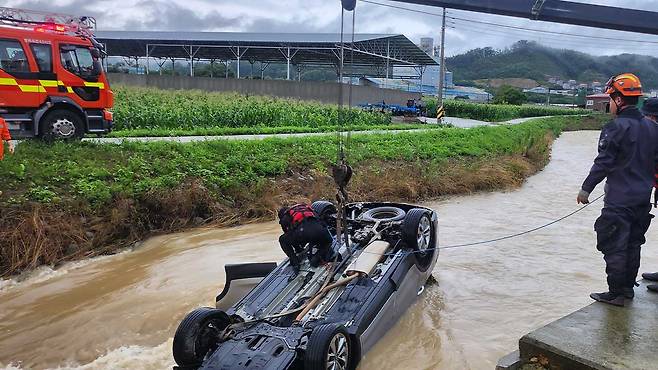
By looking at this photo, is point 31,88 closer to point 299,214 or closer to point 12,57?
point 12,57

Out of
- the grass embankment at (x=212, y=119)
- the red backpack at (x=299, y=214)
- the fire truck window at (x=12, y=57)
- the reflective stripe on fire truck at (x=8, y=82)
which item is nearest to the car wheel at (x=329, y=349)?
the red backpack at (x=299, y=214)

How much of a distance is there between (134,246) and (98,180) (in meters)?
1.32

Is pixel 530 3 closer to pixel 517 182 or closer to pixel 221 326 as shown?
pixel 221 326

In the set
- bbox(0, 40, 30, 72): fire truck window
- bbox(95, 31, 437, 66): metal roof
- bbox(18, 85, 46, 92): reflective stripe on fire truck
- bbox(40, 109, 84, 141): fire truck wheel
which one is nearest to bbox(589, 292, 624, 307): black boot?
bbox(40, 109, 84, 141): fire truck wheel

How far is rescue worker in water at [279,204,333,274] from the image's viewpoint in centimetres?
536

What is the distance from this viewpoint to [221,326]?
4414mm

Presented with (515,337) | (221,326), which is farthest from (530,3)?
(221,326)

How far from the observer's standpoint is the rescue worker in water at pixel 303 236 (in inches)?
211

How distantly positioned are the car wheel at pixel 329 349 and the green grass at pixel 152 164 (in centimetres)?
578

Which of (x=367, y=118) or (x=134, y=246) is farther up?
(x=367, y=118)

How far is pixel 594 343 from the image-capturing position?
381 centimetres

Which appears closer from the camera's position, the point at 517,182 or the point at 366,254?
the point at 366,254

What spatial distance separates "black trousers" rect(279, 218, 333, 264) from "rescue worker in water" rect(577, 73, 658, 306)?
2378 mm

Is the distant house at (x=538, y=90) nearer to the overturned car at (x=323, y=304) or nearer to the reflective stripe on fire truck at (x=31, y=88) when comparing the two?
the reflective stripe on fire truck at (x=31, y=88)
